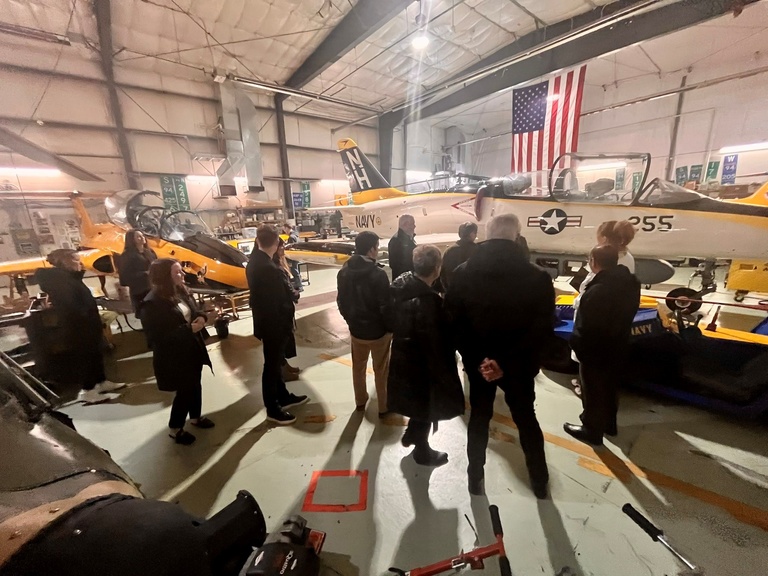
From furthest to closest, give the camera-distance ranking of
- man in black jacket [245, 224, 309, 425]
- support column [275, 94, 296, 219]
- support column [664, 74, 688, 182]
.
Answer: support column [275, 94, 296, 219] < support column [664, 74, 688, 182] < man in black jacket [245, 224, 309, 425]

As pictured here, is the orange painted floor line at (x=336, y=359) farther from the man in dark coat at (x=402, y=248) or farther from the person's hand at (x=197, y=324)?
the person's hand at (x=197, y=324)

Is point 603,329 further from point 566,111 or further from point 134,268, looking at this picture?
point 566,111

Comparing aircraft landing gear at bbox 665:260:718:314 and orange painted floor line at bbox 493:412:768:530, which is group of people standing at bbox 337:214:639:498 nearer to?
orange painted floor line at bbox 493:412:768:530

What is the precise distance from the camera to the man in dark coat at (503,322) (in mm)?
1690

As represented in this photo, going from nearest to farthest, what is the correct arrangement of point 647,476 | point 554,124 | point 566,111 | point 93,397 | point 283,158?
1. point 647,476
2. point 93,397
3. point 566,111
4. point 554,124
5. point 283,158

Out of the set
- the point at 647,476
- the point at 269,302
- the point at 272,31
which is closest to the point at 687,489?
the point at 647,476

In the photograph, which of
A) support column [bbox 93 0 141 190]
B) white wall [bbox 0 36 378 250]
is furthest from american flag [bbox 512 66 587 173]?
support column [bbox 93 0 141 190]

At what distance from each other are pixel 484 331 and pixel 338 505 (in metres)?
1.49

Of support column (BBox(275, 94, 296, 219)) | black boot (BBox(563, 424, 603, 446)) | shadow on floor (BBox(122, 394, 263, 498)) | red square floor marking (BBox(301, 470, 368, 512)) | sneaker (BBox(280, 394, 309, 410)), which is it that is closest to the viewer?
red square floor marking (BBox(301, 470, 368, 512))

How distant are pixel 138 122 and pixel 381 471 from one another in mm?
14125

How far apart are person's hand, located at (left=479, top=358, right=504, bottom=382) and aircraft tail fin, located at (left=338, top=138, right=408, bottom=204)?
28.0 ft

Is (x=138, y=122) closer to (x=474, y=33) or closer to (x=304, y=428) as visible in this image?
(x=474, y=33)

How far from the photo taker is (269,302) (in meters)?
2.55

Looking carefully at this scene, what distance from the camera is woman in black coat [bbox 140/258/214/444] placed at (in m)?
2.24
